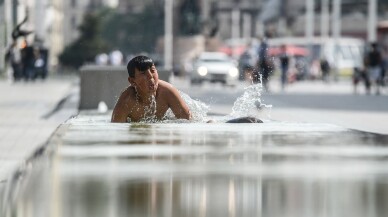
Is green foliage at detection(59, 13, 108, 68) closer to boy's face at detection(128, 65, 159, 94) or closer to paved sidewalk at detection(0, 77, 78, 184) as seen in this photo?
paved sidewalk at detection(0, 77, 78, 184)

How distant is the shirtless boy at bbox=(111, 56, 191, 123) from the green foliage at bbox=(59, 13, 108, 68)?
93.6 metres

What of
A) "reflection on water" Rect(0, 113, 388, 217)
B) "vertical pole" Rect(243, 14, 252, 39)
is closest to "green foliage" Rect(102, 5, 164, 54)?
"vertical pole" Rect(243, 14, 252, 39)

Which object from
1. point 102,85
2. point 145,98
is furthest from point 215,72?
point 145,98

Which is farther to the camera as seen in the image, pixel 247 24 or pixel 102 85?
pixel 247 24

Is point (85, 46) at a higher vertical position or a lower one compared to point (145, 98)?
lower

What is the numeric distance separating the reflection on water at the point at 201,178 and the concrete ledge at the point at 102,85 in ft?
57.8

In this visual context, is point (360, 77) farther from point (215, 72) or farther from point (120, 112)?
point (120, 112)

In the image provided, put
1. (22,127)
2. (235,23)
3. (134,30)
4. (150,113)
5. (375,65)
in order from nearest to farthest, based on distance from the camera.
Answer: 1. (150,113)
2. (22,127)
3. (375,65)
4. (235,23)
5. (134,30)

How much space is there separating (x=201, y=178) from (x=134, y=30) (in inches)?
6396

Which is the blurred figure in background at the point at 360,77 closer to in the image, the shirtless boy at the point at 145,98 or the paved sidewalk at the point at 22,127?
the paved sidewalk at the point at 22,127

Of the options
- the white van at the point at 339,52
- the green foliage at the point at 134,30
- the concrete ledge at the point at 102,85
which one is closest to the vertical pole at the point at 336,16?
the white van at the point at 339,52

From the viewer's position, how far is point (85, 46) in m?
108

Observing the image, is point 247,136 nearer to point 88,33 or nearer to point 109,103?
point 109,103

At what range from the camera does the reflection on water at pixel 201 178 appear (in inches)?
173
